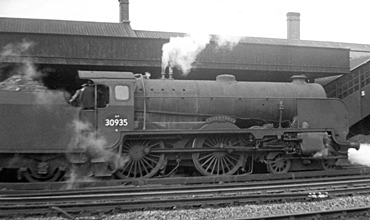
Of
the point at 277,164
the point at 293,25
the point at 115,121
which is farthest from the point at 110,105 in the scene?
the point at 293,25

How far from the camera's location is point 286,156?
10234 mm

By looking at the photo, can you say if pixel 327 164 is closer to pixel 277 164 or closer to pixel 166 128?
pixel 277 164

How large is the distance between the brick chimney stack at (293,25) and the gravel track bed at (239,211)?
72.3 ft

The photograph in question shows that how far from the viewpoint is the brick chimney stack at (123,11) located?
2198 cm

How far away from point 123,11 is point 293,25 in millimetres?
13416

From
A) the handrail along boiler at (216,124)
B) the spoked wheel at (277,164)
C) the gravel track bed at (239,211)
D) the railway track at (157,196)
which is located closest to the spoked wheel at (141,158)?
the handrail along boiler at (216,124)

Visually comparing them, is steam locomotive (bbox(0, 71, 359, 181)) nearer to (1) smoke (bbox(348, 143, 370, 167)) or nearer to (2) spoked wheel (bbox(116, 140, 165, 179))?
(2) spoked wheel (bbox(116, 140, 165, 179))

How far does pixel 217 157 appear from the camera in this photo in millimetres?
9852

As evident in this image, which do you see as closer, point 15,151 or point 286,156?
point 15,151

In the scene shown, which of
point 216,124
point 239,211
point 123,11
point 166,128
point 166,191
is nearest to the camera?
point 239,211

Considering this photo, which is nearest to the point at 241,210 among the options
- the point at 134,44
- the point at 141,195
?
the point at 141,195

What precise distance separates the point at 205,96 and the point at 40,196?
4.91 m

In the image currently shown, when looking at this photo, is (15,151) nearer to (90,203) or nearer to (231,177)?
(90,203)

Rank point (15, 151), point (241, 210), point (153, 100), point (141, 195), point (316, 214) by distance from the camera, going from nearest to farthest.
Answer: point (316, 214)
point (241, 210)
point (141, 195)
point (15, 151)
point (153, 100)
